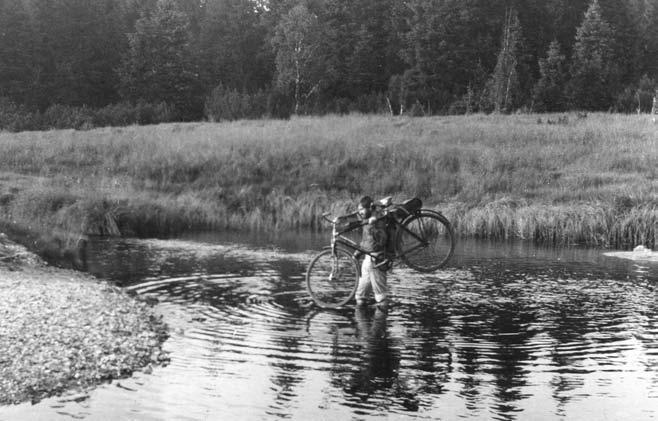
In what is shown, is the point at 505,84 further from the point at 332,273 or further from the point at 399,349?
the point at 399,349

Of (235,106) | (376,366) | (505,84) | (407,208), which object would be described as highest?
(505,84)

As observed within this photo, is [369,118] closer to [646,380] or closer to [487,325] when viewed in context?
[487,325]

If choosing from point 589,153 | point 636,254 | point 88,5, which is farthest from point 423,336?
point 88,5

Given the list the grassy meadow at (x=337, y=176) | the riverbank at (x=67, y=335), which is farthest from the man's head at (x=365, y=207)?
the grassy meadow at (x=337, y=176)

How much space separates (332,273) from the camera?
14609 mm

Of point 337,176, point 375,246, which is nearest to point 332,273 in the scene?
point 375,246

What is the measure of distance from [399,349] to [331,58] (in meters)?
63.3

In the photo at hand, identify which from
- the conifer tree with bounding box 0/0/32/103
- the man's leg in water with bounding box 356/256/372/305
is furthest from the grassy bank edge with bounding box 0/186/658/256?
the conifer tree with bounding box 0/0/32/103

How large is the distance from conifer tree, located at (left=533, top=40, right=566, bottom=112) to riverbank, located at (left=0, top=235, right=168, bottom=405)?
52.7 metres

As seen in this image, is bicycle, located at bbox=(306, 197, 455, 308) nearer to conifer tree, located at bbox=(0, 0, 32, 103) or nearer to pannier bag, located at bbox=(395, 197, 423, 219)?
pannier bag, located at bbox=(395, 197, 423, 219)

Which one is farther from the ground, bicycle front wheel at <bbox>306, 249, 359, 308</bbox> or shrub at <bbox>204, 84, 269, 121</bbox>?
shrub at <bbox>204, 84, 269, 121</bbox>

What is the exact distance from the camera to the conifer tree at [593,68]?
64.2 m

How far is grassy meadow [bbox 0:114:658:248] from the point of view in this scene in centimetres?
2705

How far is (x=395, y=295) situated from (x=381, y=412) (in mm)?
7068
